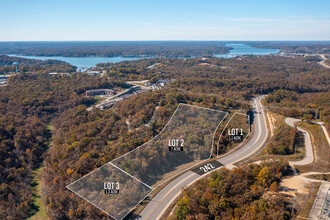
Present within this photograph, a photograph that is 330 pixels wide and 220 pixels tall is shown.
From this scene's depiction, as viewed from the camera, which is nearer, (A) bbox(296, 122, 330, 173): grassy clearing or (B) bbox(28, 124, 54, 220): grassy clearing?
(A) bbox(296, 122, 330, 173): grassy clearing

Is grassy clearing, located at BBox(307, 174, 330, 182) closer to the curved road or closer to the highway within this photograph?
the curved road

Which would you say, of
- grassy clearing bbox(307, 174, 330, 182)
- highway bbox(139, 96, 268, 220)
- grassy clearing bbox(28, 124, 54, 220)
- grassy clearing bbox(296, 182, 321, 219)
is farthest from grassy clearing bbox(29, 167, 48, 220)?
grassy clearing bbox(307, 174, 330, 182)

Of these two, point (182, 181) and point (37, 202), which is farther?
point (37, 202)

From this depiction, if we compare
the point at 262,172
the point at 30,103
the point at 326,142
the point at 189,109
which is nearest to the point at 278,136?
the point at 326,142

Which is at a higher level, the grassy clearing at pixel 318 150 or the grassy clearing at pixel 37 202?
the grassy clearing at pixel 318 150

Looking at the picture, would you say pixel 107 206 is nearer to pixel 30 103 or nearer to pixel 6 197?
pixel 6 197

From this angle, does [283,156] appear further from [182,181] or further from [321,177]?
[182,181]

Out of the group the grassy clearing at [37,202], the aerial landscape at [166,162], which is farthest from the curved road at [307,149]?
the grassy clearing at [37,202]

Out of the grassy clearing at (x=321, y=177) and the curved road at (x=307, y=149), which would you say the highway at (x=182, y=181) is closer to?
the curved road at (x=307, y=149)

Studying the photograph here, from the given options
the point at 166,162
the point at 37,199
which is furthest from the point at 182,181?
the point at 37,199
